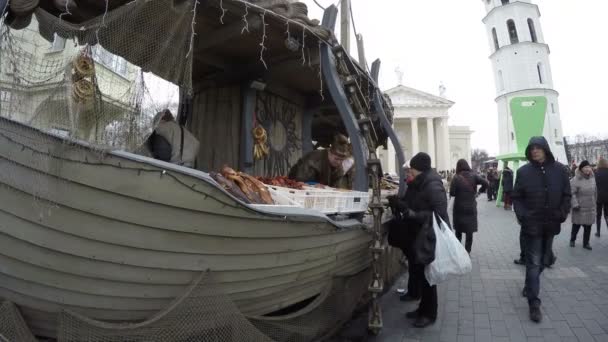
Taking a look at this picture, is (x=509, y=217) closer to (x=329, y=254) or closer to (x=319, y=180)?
(x=319, y=180)

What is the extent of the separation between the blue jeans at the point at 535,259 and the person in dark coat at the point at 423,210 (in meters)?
1.04

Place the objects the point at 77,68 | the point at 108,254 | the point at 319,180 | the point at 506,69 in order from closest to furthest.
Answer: the point at 108,254, the point at 77,68, the point at 319,180, the point at 506,69

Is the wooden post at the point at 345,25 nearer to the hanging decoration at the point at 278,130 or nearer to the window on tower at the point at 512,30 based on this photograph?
the hanging decoration at the point at 278,130

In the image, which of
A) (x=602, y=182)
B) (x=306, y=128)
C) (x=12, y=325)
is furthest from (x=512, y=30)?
(x=12, y=325)

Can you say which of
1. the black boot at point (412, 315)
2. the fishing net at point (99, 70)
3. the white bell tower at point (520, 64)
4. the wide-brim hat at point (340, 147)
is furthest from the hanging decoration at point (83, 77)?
the white bell tower at point (520, 64)

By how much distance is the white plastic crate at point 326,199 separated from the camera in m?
3.30

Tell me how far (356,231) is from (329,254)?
0.58m

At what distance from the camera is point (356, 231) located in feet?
12.4

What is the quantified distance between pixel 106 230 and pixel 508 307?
4677mm

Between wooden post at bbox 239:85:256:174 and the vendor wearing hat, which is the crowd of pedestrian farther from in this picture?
wooden post at bbox 239:85:256:174

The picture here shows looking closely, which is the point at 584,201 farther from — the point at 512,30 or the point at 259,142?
the point at 512,30

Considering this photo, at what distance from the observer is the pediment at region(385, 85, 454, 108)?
59.8 meters

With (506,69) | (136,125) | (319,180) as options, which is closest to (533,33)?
(506,69)

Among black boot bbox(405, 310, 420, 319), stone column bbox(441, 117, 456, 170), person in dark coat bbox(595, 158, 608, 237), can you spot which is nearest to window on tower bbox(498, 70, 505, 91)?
stone column bbox(441, 117, 456, 170)
